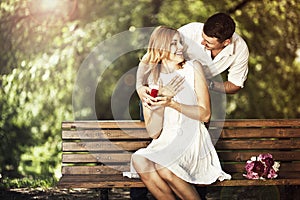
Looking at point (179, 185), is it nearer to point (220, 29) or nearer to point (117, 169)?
point (117, 169)

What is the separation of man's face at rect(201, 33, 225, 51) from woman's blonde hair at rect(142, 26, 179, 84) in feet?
0.66

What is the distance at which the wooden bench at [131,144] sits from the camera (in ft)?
14.5

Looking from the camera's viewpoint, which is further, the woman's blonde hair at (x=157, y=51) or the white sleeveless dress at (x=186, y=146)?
the woman's blonde hair at (x=157, y=51)

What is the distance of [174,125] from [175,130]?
0.04 metres

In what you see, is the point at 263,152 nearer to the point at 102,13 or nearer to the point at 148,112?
the point at 148,112

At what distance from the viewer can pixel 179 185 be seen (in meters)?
3.99

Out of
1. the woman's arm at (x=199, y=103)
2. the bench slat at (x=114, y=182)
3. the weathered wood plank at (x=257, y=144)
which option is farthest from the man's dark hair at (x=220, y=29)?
the bench slat at (x=114, y=182)

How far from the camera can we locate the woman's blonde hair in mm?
4254

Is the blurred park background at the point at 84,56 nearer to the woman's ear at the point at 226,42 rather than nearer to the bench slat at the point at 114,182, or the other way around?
the woman's ear at the point at 226,42

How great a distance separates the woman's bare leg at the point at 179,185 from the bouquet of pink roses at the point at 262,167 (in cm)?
46

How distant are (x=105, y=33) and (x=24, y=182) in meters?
1.30

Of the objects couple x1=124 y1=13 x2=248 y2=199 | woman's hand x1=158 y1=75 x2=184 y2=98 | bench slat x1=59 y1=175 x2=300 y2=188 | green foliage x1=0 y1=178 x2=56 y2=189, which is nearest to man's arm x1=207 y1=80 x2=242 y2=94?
couple x1=124 y1=13 x2=248 y2=199

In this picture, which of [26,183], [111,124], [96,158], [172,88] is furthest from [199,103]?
[26,183]

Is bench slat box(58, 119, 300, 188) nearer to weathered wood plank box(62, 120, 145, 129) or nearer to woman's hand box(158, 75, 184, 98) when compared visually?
weathered wood plank box(62, 120, 145, 129)
